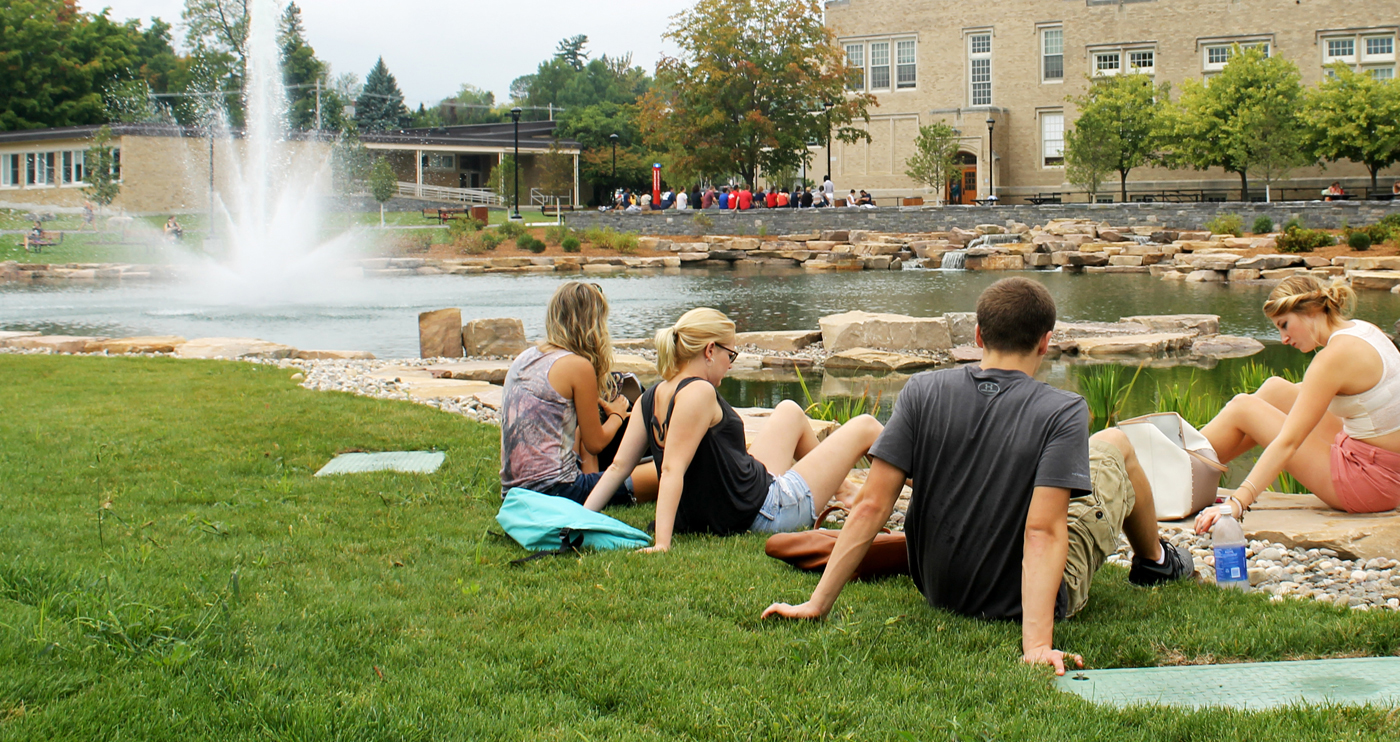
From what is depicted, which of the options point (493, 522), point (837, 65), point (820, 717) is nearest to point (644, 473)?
point (493, 522)

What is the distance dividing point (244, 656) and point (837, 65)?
42132 mm

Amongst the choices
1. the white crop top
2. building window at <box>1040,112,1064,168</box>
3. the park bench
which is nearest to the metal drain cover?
the white crop top

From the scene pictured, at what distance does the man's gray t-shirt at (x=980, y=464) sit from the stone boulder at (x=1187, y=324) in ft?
42.9

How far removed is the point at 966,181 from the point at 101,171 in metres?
35.8

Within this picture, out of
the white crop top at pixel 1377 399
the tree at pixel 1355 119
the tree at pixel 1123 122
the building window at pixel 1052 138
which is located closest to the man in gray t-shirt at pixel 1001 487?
the white crop top at pixel 1377 399

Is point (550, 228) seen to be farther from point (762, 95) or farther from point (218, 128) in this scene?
point (218, 128)

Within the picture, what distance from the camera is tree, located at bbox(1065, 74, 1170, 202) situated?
4159 centimetres

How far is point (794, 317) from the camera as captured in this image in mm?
19562

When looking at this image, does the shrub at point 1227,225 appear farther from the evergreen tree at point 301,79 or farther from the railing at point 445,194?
the evergreen tree at point 301,79

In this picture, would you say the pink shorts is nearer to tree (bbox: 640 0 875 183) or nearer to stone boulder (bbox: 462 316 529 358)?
stone boulder (bbox: 462 316 529 358)

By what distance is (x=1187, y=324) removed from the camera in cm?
1570

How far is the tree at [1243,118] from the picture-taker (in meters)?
37.8

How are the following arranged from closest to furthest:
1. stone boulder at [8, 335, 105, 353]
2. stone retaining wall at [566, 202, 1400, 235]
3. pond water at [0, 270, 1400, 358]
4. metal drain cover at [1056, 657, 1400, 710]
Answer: metal drain cover at [1056, 657, 1400, 710], stone boulder at [8, 335, 105, 353], pond water at [0, 270, 1400, 358], stone retaining wall at [566, 202, 1400, 235]

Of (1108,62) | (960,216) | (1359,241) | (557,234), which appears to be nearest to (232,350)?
(1359,241)
